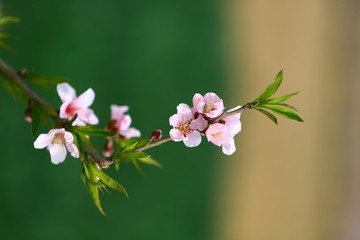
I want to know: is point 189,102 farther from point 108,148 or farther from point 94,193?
point 94,193

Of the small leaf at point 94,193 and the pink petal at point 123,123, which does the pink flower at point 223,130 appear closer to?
the small leaf at point 94,193

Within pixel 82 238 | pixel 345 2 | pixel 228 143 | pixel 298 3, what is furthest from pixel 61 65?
pixel 345 2

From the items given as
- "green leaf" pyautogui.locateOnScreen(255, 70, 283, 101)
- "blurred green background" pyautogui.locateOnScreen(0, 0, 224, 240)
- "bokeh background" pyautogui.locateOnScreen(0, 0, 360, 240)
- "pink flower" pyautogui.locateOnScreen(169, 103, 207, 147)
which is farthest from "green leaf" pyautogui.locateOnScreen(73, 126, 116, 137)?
"blurred green background" pyautogui.locateOnScreen(0, 0, 224, 240)

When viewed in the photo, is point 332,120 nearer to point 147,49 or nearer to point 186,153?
point 186,153

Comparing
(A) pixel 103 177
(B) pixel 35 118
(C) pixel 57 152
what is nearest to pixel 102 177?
(A) pixel 103 177

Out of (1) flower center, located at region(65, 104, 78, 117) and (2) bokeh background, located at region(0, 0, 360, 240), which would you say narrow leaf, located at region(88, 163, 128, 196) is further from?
(2) bokeh background, located at region(0, 0, 360, 240)
